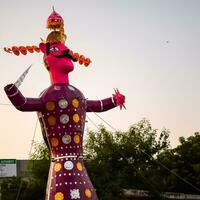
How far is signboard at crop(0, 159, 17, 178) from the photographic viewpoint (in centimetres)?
4189

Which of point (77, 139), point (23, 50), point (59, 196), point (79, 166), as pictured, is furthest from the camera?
point (23, 50)

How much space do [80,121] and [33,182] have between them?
45.1 feet

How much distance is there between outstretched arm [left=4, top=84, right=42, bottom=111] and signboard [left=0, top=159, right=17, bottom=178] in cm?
2862

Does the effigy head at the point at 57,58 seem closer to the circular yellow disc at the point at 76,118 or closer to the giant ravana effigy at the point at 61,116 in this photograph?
the giant ravana effigy at the point at 61,116

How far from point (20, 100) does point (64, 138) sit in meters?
1.30

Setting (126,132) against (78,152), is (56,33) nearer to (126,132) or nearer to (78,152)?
(78,152)

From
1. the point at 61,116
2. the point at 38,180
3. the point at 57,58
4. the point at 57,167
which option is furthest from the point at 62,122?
the point at 38,180

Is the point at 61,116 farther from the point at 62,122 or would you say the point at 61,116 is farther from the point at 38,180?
the point at 38,180

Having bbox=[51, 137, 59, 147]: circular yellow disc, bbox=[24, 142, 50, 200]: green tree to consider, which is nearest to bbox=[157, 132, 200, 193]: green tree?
bbox=[24, 142, 50, 200]: green tree

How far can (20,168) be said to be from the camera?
4475 cm

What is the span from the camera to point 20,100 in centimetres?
1307

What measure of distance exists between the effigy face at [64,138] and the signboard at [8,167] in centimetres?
2858

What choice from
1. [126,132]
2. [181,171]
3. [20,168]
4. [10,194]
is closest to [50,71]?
[10,194]

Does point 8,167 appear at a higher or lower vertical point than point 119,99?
higher
